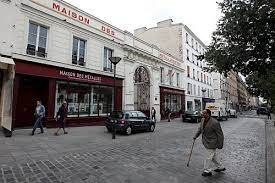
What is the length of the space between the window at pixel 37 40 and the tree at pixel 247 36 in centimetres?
1002

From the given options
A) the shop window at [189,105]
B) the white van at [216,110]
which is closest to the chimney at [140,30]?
the shop window at [189,105]

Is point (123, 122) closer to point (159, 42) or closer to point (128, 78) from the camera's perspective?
point (128, 78)

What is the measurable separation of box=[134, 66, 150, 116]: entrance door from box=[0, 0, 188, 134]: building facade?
0.34 ft

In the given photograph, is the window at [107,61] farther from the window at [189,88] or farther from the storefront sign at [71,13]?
the window at [189,88]

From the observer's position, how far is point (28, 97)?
12.6 m

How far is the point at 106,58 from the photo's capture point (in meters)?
17.1

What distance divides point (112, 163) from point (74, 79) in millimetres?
9214

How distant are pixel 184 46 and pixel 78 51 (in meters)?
20.5

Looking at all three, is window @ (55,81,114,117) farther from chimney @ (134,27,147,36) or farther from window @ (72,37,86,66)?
chimney @ (134,27,147,36)

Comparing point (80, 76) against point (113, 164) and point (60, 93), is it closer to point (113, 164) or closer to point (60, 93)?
point (60, 93)

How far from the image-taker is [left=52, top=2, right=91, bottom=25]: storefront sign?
43.9ft

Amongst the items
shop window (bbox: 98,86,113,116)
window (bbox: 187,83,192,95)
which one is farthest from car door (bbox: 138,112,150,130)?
window (bbox: 187,83,192,95)

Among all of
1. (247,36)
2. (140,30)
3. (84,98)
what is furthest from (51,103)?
(140,30)

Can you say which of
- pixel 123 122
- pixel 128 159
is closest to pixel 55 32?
pixel 123 122
